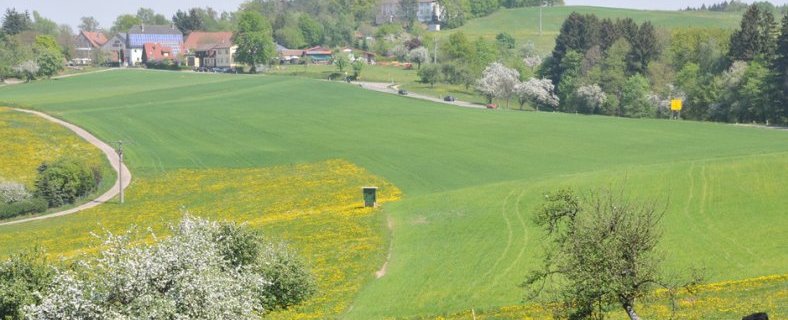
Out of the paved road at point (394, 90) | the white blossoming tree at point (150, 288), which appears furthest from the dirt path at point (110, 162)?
the paved road at point (394, 90)

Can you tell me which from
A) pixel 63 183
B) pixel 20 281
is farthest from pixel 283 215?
pixel 20 281

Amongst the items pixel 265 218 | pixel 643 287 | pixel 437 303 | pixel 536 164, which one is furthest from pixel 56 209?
pixel 643 287

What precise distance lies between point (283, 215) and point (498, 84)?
267 ft

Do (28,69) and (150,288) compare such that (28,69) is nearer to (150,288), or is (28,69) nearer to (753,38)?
(753,38)

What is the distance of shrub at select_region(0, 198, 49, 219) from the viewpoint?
6944 cm

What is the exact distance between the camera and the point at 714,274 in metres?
41.4

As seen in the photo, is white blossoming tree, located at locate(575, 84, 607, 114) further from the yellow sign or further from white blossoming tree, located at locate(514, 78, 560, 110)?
the yellow sign

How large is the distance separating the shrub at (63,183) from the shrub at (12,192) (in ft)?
3.59

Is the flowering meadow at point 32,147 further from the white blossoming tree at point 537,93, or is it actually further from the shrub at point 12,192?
the white blossoming tree at point 537,93

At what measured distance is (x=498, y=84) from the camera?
463ft

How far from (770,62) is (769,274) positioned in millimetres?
75659

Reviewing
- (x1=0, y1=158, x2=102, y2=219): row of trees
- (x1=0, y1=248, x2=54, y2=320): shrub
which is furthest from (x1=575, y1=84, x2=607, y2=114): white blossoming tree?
(x1=0, y1=248, x2=54, y2=320): shrub

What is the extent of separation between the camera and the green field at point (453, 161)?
44.7 m

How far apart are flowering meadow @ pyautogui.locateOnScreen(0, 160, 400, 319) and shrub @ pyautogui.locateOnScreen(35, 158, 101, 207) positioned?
11.3ft
